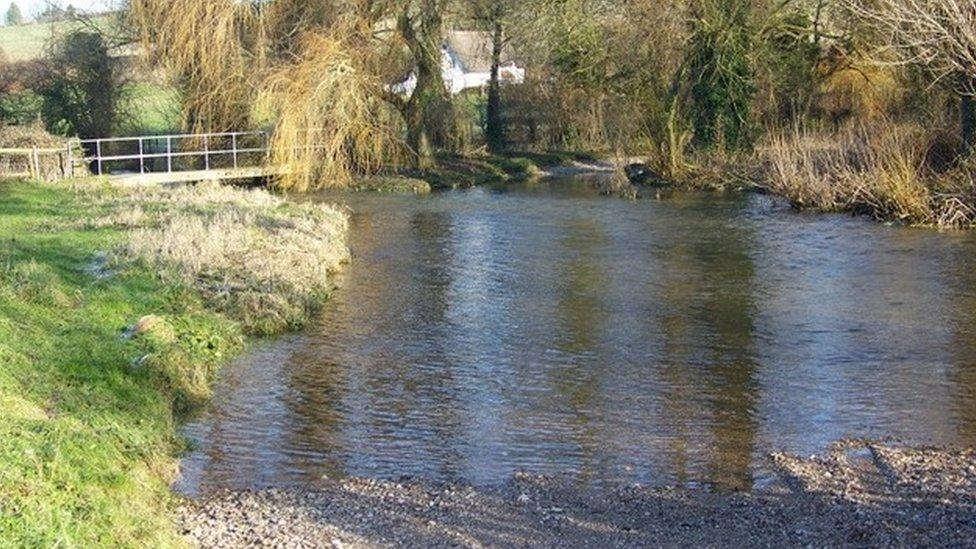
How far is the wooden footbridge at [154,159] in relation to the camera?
112 ft

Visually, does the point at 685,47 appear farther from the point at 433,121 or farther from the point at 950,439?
the point at 950,439

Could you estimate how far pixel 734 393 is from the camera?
45.9 ft

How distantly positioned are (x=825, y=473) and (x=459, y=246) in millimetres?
15090

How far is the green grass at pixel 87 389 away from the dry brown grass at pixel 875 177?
54.0 ft

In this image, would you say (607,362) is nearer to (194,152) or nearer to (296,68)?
(296,68)

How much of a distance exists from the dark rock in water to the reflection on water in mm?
10409

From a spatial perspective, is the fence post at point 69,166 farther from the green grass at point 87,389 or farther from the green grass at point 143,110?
the green grass at point 87,389

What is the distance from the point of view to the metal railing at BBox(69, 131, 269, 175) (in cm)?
3697

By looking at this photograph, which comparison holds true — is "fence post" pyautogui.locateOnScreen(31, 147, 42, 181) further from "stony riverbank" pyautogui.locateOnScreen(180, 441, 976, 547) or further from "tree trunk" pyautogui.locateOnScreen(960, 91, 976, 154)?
"stony riverbank" pyautogui.locateOnScreen(180, 441, 976, 547)

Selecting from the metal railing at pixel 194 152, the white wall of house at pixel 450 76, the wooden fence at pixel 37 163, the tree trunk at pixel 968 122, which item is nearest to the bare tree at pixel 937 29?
the tree trunk at pixel 968 122

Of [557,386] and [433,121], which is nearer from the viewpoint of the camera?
[557,386]

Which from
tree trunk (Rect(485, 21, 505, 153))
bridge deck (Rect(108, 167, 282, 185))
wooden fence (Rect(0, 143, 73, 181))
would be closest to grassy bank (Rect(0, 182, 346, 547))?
wooden fence (Rect(0, 143, 73, 181))

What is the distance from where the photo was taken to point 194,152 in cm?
3697

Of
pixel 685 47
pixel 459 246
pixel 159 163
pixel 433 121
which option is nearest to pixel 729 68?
pixel 685 47
